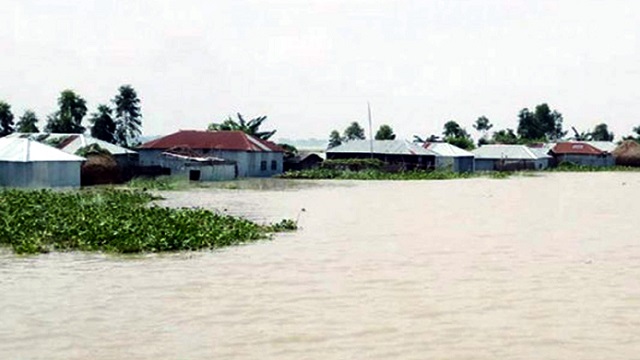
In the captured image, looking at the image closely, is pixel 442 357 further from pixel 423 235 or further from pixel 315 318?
pixel 423 235

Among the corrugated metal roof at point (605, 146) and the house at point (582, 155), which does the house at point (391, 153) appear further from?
the corrugated metal roof at point (605, 146)

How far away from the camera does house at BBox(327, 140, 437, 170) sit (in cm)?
5853

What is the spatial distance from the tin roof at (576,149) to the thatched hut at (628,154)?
2.19 metres

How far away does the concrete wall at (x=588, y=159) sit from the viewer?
74.5 meters

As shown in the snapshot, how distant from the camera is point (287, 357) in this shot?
26.4 ft

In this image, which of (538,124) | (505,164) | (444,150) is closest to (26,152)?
(444,150)

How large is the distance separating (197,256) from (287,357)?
6.99 metres

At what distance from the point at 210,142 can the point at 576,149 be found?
134ft

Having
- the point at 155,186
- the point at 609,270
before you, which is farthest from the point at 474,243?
the point at 155,186

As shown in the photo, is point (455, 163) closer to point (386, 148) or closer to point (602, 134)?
point (386, 148)

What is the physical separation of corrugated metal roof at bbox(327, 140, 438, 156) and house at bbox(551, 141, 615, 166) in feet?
69.1

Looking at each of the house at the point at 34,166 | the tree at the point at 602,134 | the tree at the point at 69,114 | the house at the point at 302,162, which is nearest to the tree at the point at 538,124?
the tree at the point at 602,134

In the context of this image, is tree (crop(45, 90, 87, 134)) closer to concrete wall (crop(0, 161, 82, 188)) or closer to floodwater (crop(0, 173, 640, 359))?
concrete wall (crop(0, 161, 82, 188))

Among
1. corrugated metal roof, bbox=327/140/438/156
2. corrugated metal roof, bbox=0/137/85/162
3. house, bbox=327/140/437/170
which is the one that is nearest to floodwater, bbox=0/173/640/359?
corrugated metal roof, bbox=0/137/85/162
